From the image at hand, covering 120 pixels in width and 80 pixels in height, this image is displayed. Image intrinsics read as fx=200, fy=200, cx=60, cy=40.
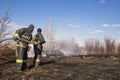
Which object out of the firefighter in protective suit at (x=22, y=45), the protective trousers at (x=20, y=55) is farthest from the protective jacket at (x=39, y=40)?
the protective trousers at (x=20, y=55)

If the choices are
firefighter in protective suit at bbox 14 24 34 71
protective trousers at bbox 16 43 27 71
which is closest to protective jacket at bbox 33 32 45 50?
firefighter in protective suit at bbox 14 24 34 71

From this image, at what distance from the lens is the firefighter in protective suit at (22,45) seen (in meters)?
9.08

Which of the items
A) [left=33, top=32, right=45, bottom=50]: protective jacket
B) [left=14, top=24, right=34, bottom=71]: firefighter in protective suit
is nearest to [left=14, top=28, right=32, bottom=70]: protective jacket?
[left=14, top=24, right=34, bottom=71]: firefighter in protective suit

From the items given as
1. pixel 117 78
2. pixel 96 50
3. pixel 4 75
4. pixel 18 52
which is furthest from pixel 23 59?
pixel 96 50

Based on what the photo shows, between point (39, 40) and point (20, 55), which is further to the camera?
point (39, 40)

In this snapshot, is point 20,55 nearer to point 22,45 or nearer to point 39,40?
point 22,45

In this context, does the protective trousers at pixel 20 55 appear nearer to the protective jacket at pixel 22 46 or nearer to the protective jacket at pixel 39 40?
the protective jacket at pixel 22 46

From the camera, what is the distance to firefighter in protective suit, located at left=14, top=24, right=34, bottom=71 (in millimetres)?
9078

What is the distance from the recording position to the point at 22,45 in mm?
9164

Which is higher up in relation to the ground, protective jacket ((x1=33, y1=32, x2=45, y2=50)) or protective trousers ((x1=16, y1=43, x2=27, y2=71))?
protective jacket ((x1=33, y1=32, x2=45, y2=50))

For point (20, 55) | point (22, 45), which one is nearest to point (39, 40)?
point (22, 45)

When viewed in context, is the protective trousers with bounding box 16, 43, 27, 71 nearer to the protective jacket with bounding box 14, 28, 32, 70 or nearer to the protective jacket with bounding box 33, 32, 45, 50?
the protective jacket with bounding box 14, 28, 32, 70

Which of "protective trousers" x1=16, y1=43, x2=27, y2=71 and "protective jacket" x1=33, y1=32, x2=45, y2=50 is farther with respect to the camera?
"protective jacket" x1=33, y1=32, x2=45, y2=50

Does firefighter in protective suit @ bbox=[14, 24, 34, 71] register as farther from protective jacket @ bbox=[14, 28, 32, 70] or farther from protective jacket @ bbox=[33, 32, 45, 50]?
protective jacket @ bbox=[33, 32, 45, 50]
